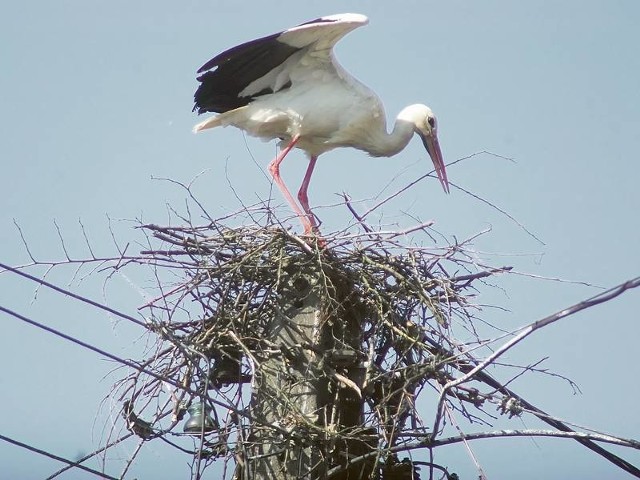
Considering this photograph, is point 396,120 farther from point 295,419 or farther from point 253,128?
point 295,419

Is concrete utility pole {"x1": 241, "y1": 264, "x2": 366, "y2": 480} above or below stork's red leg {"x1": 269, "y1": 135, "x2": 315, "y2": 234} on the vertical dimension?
below

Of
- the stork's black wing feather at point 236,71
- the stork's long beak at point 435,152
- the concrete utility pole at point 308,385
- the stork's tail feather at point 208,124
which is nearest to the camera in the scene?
the concrete utility pole at point 308,385

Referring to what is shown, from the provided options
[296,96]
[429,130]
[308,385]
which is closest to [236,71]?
[296,96]

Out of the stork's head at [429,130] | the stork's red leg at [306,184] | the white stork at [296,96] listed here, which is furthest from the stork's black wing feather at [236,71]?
the stork's head at [429,130]

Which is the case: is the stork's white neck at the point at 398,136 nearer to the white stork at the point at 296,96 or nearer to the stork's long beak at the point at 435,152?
the white stork at the point at 296,96

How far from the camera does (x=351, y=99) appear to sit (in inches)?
269

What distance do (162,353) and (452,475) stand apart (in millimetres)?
1482

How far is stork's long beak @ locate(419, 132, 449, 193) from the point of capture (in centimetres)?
758

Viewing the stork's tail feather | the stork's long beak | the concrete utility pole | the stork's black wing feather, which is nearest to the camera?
the concrete utility pole

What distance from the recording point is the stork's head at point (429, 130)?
748 cm

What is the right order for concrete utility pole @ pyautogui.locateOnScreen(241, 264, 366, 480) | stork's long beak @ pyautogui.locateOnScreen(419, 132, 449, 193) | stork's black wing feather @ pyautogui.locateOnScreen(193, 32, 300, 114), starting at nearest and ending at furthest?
concrete utility pole @ pyautogui.locateOnScreen(241, 264, 366, 480), stork's black wing feather @ pyautogui.locateOnScreen(193, 32, 300, 114), stork's long beak @ pyautogui.locateOnScreen(419, 132, 449, 193)

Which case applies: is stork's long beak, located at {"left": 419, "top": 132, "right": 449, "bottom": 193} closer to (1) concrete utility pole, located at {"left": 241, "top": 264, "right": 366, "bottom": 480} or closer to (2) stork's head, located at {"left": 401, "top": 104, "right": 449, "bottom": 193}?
(2) stork's head, located at {"left": 401, "top": 104, "right": 449, "bottom": 193}

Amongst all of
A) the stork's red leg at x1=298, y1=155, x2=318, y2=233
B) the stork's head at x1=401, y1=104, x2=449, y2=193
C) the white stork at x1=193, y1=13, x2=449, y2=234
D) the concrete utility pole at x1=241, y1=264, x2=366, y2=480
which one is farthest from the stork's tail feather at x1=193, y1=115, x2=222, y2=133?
the concrete utility pole at x1=241, y1=264, x2=366, y2=480

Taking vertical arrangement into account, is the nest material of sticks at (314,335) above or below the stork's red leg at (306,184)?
below
